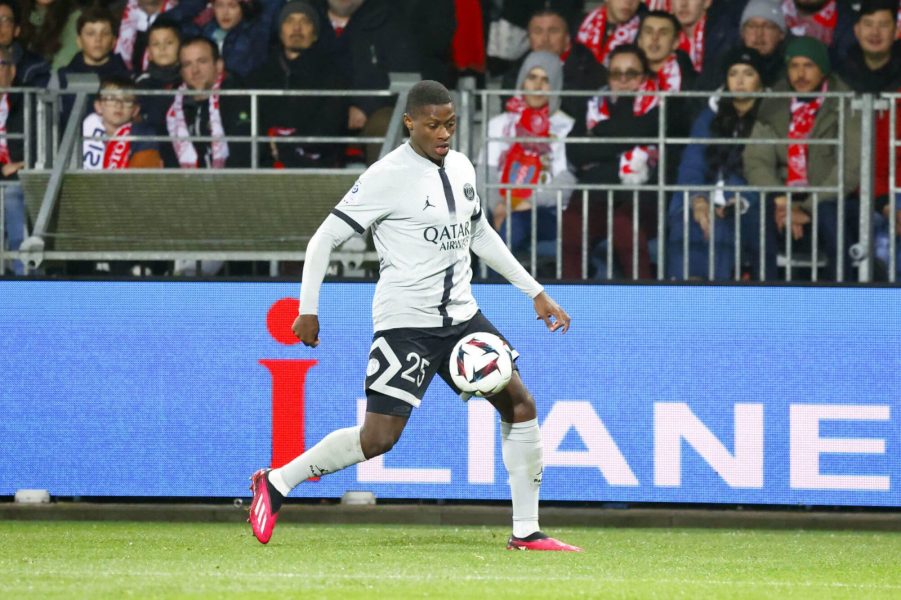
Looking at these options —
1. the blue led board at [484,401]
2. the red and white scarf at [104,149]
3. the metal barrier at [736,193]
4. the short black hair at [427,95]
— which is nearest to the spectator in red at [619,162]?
the metal barrier at [736,193]

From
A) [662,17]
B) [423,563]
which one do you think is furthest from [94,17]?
[423,563]

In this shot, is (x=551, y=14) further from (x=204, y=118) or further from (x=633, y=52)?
(x=204, y=118)

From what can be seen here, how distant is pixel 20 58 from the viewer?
44.4ft

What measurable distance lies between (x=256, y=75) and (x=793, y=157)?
4.34 meters

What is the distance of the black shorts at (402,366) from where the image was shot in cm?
863

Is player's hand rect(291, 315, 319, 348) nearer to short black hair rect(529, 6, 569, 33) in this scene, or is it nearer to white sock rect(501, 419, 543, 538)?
white sock rect(501, 419, 543, 538)

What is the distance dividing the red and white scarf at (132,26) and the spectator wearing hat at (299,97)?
102 cm

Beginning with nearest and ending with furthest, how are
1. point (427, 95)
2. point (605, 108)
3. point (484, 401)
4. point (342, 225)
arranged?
point (427, 95)
point (342, 225)
point (484, 401)
point (605, 108)

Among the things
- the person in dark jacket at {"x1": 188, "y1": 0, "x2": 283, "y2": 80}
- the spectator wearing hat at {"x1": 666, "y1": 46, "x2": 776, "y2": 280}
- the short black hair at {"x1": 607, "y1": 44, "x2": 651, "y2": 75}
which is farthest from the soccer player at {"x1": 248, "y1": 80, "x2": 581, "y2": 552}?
the person in dark jacket at {"x1": 188, "y1": 0, "x2": 283, "y2": 80}

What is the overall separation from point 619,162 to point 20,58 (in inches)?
197

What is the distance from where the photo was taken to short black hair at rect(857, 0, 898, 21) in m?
12.9

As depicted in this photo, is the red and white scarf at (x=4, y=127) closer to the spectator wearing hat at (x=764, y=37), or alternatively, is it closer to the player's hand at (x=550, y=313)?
the spectator wearing hat at (x=764, y=37)

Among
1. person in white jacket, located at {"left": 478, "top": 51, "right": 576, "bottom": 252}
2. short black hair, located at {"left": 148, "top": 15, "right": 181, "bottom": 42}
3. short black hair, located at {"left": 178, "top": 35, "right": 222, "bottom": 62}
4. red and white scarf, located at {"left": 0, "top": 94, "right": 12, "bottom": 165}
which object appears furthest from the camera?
short black hair, located at {"left": 148, "top": 15, "right": 181, "bottom": 42}

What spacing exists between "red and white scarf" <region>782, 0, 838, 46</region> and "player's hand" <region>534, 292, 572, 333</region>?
208 inches
